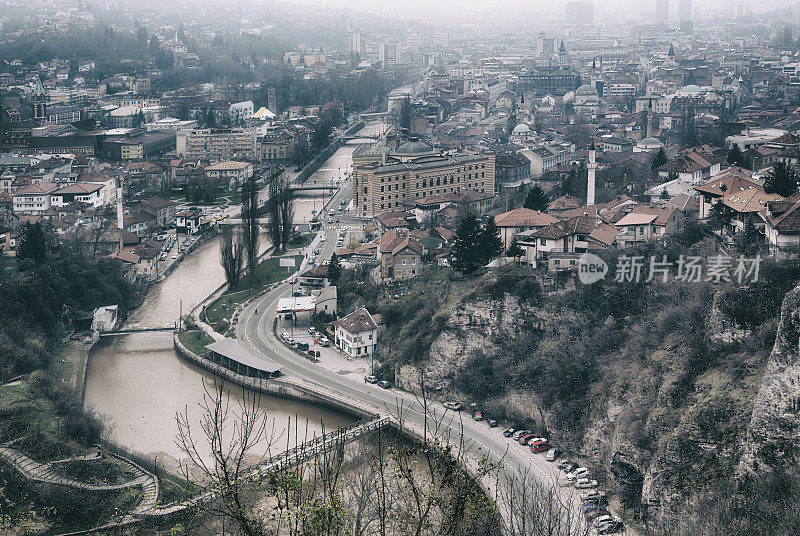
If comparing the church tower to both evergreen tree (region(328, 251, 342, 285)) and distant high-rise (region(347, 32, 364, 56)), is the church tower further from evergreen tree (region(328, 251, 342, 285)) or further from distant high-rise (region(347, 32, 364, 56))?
distant high-rise (region(347, 32, 364, 56))

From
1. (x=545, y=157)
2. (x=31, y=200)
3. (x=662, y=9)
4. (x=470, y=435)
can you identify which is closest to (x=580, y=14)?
(x=662, y=9)

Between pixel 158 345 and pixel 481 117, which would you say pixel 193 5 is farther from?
pixel 158 345

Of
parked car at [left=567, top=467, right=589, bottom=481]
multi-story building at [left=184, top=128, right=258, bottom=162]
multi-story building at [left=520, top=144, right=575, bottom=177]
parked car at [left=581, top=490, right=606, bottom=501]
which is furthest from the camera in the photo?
multi-story building at [left=184, top=128, right=258, bottom=162]

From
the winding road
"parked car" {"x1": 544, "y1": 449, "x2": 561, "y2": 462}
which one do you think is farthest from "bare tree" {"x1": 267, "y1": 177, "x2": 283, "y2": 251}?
"parked car" {"x1": 544, "y1": 449, "x2": 561, "y2": 462}

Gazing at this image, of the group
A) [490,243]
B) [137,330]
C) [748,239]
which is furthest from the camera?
[137,330]

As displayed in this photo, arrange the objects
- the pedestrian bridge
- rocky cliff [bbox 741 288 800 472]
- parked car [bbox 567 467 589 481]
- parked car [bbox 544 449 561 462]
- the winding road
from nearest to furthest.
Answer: the winding road → rocky cliff [bbox 741 288 800 472] → parked car [bbox 567 467 589 481] → parked car [bbox 544 449 561 462] → the pedestrian bridge

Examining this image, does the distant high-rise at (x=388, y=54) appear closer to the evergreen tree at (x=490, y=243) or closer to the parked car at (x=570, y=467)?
the evergreen tree at (x=490, y=243)

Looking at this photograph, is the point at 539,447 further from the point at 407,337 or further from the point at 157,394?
the point at 157,394
